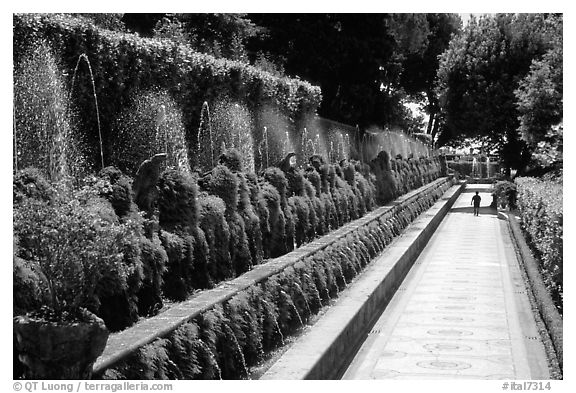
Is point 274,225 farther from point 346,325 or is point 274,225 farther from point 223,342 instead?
point 223,342

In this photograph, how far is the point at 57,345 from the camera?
395 centimetres

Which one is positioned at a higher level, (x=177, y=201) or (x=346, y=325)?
(x=177, y=201)

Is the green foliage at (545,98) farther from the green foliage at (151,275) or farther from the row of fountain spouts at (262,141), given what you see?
the green foliage at (151,275)

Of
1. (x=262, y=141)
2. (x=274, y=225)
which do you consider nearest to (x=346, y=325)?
(x=274, y=225)

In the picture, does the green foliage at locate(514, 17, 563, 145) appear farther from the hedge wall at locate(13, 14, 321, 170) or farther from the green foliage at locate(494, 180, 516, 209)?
the hedge wall at locate(13, 14, 321, 170)

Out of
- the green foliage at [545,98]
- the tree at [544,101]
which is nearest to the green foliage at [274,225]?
the tree at [544,101]

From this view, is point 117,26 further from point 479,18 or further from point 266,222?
point 479,18

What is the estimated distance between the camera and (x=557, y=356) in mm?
7746

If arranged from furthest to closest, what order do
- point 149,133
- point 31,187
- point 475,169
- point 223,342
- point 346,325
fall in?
point 475,169, point 149,133, point 346,325, point 223,342, point 31,187

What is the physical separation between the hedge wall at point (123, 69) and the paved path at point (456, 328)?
5151mm

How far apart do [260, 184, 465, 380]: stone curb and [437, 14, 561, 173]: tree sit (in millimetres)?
19218

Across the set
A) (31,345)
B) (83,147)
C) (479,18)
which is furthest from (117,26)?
(479,18)

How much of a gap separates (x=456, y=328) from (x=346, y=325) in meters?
2.10

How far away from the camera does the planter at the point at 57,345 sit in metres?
3.94
